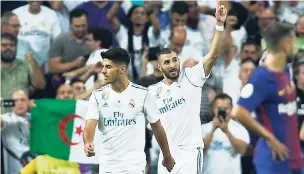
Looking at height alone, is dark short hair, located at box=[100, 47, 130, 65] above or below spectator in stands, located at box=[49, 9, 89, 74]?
below

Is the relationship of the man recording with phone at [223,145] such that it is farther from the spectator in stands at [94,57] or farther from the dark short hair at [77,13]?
the dark short hair at [77,13]

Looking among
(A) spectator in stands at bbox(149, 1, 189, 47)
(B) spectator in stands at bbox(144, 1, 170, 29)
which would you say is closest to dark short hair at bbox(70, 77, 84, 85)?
(A) spectator in stands at bbox(149, 1, 189, 47)

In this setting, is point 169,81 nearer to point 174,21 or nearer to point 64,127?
point 64,127

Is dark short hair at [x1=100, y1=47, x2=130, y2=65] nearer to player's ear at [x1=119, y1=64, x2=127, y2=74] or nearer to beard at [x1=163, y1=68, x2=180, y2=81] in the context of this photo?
player's ear at [x1=119, y1=64, x2=127, y2=74]

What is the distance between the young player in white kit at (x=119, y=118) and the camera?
8961mm

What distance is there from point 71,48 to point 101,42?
461 millimetres

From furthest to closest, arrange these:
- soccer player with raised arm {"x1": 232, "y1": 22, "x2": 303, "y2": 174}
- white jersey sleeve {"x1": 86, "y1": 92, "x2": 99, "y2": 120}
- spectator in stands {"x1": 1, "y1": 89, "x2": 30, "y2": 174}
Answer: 1. spectator in stands {"x1": 1, "y1": 89, "x2": 30, "y2": 174}
2. white jersey sleeve {"x1": 86, "y1": 92, "x2": 99, "y2": 120}
3. soccer player with raised arm {"x1": 232, "y1": 22, "x2": 303, "y2": 174}

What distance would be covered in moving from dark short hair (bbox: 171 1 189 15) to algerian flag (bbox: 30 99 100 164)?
6.66 feet

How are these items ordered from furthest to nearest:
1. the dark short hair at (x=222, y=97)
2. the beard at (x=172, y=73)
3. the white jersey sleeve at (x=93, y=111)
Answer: the dark short hair at (x=222, y=97), the beard at (x=172, y=73), the white jersey sleeve at (x=93, y=111)

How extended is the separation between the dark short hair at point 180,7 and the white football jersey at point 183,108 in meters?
2.95

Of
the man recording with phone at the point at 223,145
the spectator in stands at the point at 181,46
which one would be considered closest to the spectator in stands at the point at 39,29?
the spectator in stands at the point at 181,46

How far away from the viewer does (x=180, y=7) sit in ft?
43.7

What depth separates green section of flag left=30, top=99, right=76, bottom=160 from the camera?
12.6 metres

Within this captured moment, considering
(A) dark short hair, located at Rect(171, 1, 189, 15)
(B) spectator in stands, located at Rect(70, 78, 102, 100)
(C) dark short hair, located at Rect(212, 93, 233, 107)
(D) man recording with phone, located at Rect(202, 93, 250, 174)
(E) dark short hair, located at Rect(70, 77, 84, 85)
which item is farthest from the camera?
(A) dark short hair, located at Rect(171, 1, 189, 15)
